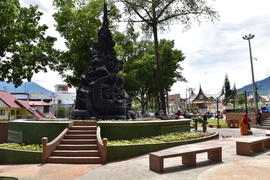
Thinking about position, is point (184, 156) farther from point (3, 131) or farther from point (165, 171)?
point (3, 131)

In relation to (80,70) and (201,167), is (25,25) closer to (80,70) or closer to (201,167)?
(201,167)

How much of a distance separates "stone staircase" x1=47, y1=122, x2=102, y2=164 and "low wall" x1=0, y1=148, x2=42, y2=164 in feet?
2.39

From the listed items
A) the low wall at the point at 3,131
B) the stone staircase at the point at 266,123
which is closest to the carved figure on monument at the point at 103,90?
the low wall at the point at 3,131

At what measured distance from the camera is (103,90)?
612 inches

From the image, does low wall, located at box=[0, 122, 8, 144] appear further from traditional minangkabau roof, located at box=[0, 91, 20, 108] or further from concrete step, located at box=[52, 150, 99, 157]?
traditional minangkabau roof, located at box=[0, 91, 20, 108]

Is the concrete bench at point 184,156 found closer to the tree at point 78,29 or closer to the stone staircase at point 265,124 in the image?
the stone staircase at point 265,124

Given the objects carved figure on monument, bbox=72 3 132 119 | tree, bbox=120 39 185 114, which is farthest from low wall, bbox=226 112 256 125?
carved figure on monument, bbox=72 3 132 119

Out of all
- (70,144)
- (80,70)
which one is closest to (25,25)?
(70,144)

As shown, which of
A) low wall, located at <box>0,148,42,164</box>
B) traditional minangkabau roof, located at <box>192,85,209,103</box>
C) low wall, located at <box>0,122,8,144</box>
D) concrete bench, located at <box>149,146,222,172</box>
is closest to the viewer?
concrete bench, located at <box>149,146,222,172</box>

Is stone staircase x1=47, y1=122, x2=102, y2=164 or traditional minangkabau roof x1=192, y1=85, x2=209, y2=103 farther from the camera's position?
traditional minangkabau roof x1=192, y1=85, x2=209, y2=103

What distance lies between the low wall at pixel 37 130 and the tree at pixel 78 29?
1597cm

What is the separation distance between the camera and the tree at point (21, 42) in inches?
427

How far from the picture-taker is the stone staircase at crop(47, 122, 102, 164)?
953 cm

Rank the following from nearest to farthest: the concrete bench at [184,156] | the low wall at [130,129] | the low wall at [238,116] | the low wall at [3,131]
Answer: the concrete bench at [184,156], the low wall at [130,129], the low wall at [3,131], the low wall at [238,116]
